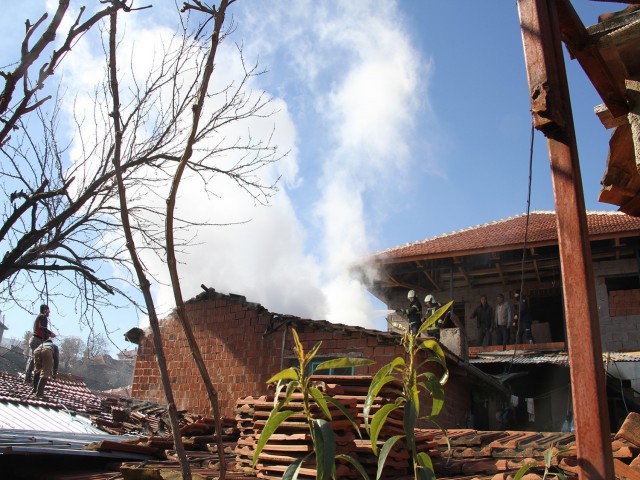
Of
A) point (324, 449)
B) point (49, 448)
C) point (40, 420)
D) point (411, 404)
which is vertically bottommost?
point (49, 448)

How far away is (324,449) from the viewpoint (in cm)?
176

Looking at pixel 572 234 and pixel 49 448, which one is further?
pixel 49 448

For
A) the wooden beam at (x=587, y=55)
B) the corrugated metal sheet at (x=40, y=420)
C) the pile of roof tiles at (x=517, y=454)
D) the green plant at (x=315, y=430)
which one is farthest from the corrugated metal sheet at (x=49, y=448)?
the wooden beam at (x=587, y=55)

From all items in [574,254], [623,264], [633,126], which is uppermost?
[623,264]

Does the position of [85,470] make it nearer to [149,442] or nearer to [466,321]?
[149,442]

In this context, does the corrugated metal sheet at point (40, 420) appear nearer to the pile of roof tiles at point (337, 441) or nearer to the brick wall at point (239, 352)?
the brick wall at point (239, 352)

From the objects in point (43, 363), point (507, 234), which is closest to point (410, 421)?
point (43, 363)

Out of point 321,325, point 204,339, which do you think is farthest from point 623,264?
point 204,339

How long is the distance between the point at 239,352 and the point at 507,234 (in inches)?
385

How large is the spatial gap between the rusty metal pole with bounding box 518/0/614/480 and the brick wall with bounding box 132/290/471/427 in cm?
925

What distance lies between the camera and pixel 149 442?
716cm

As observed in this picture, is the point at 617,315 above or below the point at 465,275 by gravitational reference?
below

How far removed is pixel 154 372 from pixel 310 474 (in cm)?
1096

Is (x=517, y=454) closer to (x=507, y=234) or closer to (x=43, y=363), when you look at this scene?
(x=43, y=363)
